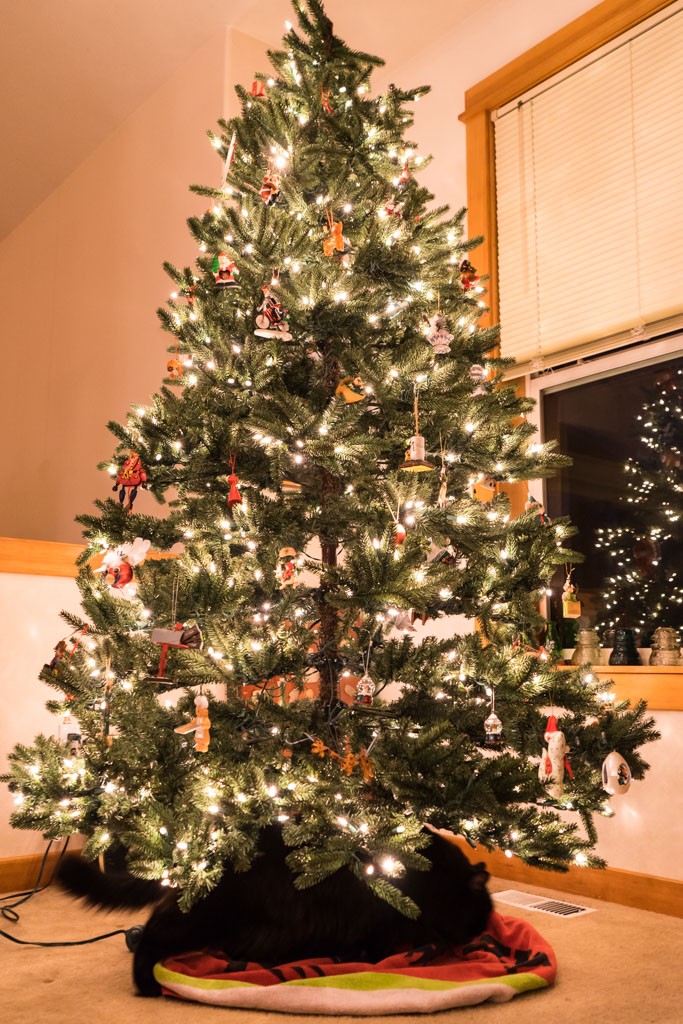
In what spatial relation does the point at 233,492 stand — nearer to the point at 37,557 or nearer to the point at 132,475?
the point at 132,475

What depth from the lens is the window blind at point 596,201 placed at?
262 centimetres

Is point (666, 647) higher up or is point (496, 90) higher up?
point (496, 90)

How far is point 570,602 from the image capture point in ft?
8.77

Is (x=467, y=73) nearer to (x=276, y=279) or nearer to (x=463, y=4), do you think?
(x=463, y=4)

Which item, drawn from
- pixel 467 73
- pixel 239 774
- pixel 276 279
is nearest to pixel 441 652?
pixel 239 774

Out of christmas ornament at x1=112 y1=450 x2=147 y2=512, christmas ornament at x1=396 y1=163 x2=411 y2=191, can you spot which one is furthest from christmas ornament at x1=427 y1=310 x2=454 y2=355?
christmas ornament at x1=112 y1=450 x2=147 y2=512

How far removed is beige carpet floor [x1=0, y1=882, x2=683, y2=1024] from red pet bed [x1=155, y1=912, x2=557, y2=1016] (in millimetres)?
20

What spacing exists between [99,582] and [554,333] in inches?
71.5

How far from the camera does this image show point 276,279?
190 cm

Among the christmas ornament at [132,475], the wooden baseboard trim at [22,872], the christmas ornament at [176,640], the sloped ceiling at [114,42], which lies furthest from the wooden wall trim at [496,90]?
the wooden baseboard trim at [22,872]

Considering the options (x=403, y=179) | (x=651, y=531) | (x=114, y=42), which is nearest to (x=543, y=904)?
(x=651, y=531)

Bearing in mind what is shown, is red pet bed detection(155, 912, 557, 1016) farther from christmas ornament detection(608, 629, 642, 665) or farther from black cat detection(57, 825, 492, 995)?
christmas ornament detection(608, 629, 642, 665)

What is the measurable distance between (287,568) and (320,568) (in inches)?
6.9

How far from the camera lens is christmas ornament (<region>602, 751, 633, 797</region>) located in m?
1.68
